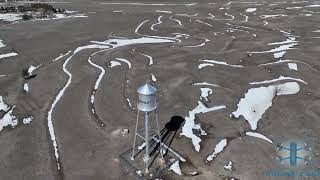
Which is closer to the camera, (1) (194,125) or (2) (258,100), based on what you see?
(1) (194,125)

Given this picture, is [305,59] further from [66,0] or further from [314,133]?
[66,0]

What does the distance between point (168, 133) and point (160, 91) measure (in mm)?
6224

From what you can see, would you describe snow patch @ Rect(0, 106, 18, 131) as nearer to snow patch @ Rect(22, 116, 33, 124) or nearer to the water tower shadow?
snow patch @ Rect(22, 116, 33, 124)

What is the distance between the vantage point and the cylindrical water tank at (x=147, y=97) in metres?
15.2

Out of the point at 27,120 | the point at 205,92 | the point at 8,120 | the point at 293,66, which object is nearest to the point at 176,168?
the point at 205,92

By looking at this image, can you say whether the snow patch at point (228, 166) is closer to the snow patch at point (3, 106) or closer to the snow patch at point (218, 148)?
the snow patch at point (218, 148)

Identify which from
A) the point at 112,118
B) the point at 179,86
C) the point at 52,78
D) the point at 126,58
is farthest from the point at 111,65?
the point at 112,118

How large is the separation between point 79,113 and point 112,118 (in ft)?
8.49

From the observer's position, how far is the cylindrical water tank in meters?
15.2

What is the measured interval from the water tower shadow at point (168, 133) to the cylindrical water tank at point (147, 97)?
3.93 metres

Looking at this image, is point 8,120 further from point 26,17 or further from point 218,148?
point 26,17

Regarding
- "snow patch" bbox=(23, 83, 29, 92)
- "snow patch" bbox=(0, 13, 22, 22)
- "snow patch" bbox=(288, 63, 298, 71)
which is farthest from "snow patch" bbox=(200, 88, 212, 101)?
"snow patch" bbox=(0, 13, 22, 22)

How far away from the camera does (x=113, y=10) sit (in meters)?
58.1

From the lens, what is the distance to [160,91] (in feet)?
85.7
